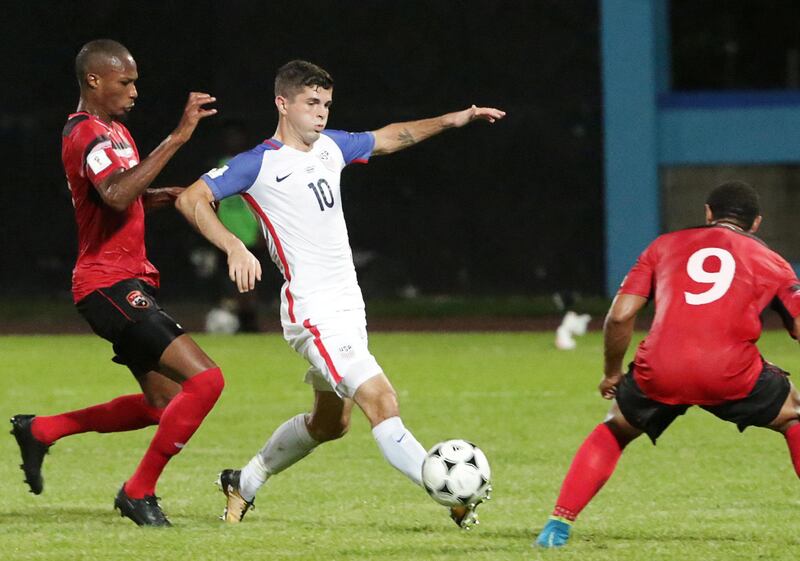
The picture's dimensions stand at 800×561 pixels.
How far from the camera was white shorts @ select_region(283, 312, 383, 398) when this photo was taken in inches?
270

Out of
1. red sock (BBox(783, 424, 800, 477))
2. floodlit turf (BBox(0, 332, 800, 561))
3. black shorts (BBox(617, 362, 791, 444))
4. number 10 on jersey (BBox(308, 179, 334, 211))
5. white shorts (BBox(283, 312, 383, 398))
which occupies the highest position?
number 10 on jersey (BBox(308, 179, 334, 211))

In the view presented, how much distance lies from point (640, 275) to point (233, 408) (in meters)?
6.44

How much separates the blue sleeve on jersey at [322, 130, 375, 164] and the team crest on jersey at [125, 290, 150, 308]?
112 centimetres

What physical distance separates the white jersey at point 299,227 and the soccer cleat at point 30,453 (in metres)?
1.68

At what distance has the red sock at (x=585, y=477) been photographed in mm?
6438

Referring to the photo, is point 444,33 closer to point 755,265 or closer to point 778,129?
point 778,129

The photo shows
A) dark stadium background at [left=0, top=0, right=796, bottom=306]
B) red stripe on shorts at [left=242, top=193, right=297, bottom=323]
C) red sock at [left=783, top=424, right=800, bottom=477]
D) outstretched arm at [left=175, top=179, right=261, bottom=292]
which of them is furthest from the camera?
dark stadium background at [left=0, top=0, right=796, bottom=306]

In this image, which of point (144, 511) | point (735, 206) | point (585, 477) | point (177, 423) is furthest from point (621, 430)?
point (144, 511)

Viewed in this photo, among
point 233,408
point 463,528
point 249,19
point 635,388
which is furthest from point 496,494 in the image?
point 249,19

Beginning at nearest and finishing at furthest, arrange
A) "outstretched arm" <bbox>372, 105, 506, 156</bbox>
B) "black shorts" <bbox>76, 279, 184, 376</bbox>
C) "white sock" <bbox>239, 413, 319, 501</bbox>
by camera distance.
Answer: "black shorts" <bbox>76, 279, 184, 376</bbox> < "white sock" <bbox>239, 413, 319, 501</bbox> < "outstretched arm" <bbox>372, 105, 506, 156</bbox>

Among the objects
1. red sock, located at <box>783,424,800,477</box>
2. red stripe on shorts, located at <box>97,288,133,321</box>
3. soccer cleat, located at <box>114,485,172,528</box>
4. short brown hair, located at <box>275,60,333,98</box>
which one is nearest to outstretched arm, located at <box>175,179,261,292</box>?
short brown hair, located at <box>275,60,333,98</box>

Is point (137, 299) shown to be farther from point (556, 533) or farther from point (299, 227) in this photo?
point (556, 533)

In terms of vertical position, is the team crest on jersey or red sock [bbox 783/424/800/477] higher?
the team crest on jersey

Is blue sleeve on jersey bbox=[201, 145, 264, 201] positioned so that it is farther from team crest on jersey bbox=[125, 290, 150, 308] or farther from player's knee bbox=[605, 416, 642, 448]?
player's knee bbox=[605, 416, 642, 448]
